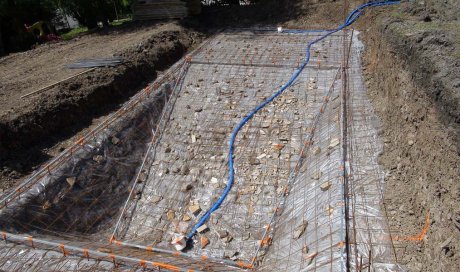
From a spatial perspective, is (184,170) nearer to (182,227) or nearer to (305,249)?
(182,227)

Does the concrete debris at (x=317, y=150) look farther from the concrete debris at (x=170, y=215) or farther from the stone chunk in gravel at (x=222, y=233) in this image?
the concrete debris at (x=170, y=215)

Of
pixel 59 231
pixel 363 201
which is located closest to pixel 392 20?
pixel 363 201

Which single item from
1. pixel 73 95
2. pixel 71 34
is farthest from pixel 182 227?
pixel 71 34

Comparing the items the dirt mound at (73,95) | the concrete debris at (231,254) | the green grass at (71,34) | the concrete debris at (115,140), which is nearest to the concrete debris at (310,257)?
the concrete debris at (231,254)

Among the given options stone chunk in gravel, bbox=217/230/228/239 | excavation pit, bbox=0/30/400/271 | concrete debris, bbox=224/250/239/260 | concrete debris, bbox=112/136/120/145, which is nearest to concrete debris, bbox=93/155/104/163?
excavation pit, bbox=0/30/400/271

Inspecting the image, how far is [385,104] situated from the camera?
244 inches

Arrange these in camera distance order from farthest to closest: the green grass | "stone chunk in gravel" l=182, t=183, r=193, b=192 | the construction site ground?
the green grass, "stone chunk in gravel" l=182, t=183, r=193, b=192, the construction site ground

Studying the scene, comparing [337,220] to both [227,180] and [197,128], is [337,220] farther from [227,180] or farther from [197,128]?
[197,128]

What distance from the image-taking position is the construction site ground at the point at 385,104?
3801 millimetres

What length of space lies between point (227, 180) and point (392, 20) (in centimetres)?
460

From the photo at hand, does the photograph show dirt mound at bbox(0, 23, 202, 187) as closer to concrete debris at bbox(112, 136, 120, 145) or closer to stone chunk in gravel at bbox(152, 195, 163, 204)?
concrete debris at bbox(112, 136, 120, 145)

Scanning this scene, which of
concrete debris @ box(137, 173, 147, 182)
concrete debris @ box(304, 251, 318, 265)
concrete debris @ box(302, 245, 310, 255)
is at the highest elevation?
concrete debris @ box(304, 251, 318, 265)

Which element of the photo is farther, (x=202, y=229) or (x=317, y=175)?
(x=202, y=229)

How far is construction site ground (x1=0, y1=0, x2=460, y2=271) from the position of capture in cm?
380
